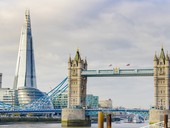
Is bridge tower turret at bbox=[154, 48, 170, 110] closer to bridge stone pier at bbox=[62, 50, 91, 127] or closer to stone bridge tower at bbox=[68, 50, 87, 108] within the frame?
bridge stone pier at bbox=[62, 50, 91, 127]

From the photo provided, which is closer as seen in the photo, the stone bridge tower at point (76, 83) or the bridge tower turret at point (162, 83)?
the bridge tower turret at point (162, 83)

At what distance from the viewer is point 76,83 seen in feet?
382

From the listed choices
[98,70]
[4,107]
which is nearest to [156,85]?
[98,70]

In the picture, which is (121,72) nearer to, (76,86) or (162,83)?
(162,83)

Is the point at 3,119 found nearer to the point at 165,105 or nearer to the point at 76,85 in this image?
the point at 76,85

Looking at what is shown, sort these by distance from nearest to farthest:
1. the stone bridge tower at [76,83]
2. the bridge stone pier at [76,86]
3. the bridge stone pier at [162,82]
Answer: the bridge stone pier at [162,82] < the bridge stone pier at [76,86] < the stone bridge tower at [76,83]

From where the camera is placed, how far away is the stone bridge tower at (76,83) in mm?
115812

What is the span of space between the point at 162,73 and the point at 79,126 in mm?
22236

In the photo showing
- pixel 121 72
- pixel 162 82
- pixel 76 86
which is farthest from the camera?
pixel 76 86

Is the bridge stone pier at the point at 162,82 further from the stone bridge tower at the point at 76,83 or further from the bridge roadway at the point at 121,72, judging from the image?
the stone bridge tower at the point at 76,83

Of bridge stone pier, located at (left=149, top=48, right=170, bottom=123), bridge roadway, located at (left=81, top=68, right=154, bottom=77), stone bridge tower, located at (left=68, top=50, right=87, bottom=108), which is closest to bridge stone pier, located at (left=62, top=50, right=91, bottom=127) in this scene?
stone bridge tower, located at (left=68, top=50, right=87, bottom=108)

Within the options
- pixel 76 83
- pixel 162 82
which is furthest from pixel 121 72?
pixel 76 83

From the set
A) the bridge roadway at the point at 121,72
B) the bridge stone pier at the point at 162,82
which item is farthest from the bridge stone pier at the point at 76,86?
the bridge stone pier at the point at 162,82

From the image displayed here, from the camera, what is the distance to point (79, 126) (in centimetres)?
10250
